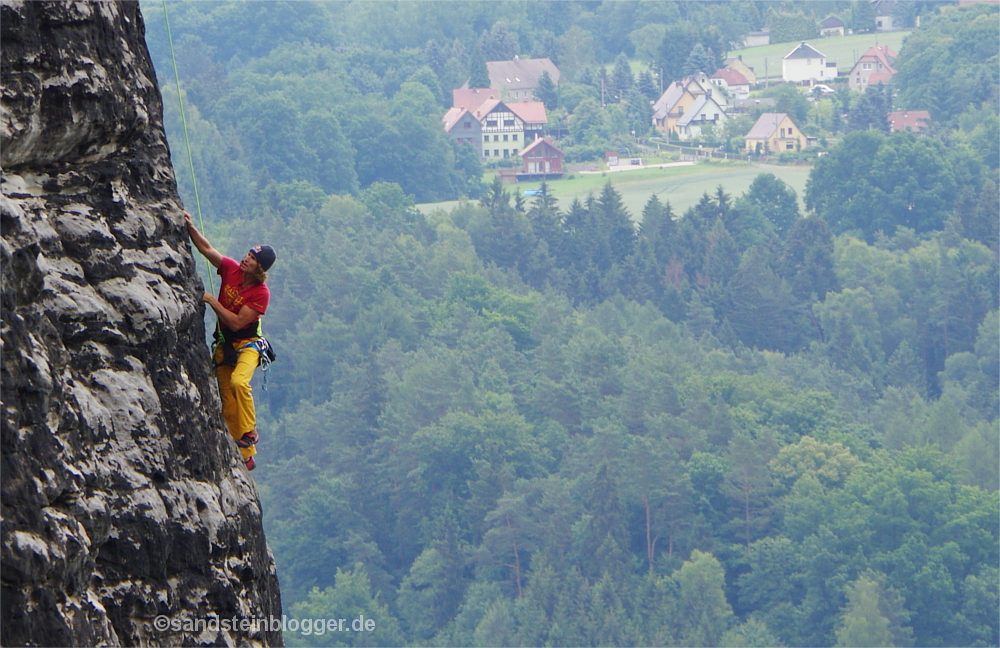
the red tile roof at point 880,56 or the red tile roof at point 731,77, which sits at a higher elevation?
the red tile roof at point 880,56

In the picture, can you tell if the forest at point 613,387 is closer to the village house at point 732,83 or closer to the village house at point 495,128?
the village house at point 495,128

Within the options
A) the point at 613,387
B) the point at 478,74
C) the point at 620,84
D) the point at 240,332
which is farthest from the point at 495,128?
the point at 240,332

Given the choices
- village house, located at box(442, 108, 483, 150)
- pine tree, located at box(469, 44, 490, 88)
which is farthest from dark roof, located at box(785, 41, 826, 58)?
village house, located at box(442, 108, 483, 150)

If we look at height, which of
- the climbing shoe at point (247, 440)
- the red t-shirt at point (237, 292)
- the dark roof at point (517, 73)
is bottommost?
the dark roof at point (517, 73)

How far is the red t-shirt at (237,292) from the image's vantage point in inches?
331

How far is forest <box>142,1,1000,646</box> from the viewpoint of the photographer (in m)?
76.5

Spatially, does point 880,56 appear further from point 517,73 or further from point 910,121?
point 517,73

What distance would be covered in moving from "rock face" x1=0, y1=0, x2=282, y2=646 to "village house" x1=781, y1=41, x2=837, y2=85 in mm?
187652

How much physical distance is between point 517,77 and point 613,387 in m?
102

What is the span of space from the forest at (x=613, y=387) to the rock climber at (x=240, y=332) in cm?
6616

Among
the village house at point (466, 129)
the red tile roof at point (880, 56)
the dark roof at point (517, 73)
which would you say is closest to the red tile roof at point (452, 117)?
the village house at point (466, 129)

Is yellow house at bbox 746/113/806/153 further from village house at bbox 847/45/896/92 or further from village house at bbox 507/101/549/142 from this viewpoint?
village house at bbox 847/45/896/92

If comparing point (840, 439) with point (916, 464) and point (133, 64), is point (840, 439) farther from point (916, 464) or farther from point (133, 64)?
point (133, 64)

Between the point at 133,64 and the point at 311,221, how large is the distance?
11896 cm
